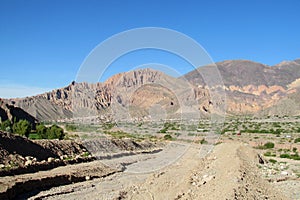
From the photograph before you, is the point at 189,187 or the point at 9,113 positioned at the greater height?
the point at 9,113

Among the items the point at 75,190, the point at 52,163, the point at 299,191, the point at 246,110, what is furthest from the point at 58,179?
the point at 246,110

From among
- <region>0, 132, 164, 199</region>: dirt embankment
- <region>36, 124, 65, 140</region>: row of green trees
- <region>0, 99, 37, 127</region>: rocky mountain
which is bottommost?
<region>0, 132, 164, 199</region>: dirt embankment

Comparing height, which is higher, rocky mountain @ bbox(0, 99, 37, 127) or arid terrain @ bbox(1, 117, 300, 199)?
rocky mountain @ bbox(0, 99, 37, 127)

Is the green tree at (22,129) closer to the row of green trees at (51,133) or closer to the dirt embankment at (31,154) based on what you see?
the row of green trees at (51,133)

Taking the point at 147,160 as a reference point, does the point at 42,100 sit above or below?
above

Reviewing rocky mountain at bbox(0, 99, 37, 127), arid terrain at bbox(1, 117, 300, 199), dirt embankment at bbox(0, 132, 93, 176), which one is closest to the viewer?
arid terrain at bbox(1, 117, 300, 199)

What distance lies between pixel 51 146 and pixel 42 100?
132949 millimetres

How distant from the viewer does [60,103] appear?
16925 cm

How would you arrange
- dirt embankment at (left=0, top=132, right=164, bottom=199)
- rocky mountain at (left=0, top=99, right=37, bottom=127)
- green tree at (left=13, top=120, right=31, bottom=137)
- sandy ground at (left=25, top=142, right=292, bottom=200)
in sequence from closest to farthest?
sandy ground at (left=25, top=142, right=292, bottom=200), dirt embankment at (left=0, top=132, right=164, bottom=199), green tree at (left=13, top=120, right=31, bottom=137), rocky mountain at (left=0, top=99, right=37, bottom=127)

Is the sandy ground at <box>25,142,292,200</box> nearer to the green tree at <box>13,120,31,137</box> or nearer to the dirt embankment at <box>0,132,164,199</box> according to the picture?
the dirt embankment at <box>0,132,164,199</box>

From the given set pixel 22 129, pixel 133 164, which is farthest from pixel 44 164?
pixel 22 129

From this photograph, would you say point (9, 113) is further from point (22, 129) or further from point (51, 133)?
point (51, 133)

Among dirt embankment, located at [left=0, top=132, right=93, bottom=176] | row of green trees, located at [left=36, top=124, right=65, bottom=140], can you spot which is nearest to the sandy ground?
dirt embankment, located at [left=0, top=132, right=93, bottom=176]

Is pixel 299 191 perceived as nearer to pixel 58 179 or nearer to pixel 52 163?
pixel 58 179
